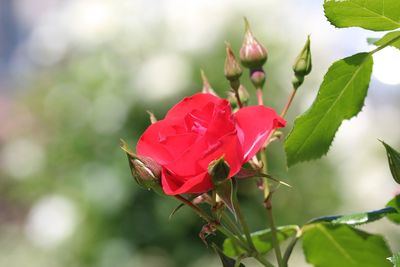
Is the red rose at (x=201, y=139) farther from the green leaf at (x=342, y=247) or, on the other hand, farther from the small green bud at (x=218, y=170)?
the green leaf at (x=342, y=247)

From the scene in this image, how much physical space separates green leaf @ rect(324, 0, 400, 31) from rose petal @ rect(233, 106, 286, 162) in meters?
0.06

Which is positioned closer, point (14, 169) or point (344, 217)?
point (344, 217)

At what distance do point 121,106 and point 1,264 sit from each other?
3.02ft

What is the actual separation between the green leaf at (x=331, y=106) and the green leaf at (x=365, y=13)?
Answer: 3 centimetres

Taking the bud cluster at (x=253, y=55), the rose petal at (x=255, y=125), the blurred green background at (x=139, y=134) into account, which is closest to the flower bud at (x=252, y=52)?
the bud cluster at (x=253, y=55)

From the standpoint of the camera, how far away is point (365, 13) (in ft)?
1.50

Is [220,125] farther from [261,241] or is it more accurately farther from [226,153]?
[261,241]

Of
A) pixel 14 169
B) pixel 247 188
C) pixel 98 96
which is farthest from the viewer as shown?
pixel 14 169

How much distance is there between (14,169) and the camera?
3057mm

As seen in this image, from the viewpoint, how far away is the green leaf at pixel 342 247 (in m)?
0.57

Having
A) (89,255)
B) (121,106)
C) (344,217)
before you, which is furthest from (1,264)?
(344,217)

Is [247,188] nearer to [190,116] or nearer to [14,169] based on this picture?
[14,169]

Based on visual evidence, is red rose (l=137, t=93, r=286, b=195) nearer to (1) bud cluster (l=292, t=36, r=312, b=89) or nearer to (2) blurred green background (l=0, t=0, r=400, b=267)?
(1) bud cluster (l=292, t=36, r=312, b=89)

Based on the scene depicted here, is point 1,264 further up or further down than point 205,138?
further down
